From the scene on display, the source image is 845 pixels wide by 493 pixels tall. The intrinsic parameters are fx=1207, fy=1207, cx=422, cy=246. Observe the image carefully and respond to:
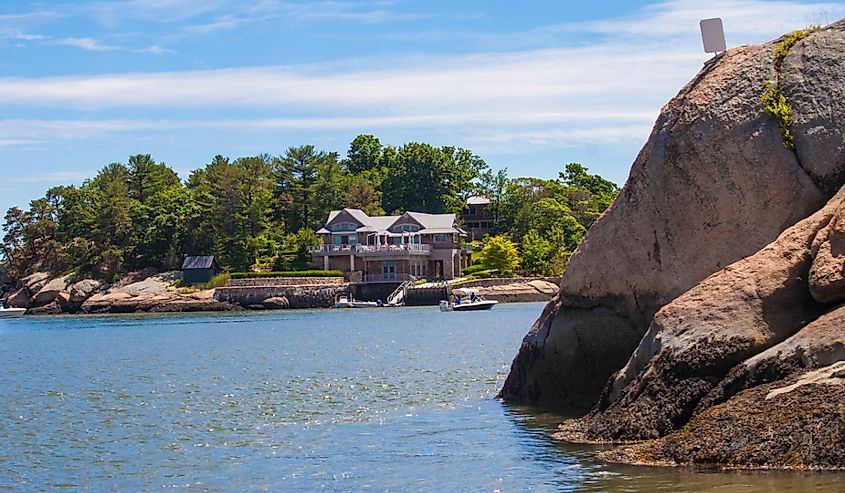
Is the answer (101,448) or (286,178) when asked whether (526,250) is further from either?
Result: (101,448)

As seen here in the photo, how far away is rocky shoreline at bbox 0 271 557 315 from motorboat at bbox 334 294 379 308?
70 centimetres

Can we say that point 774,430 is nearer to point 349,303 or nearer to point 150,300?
point 349,303

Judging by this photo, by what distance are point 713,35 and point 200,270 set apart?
337ft

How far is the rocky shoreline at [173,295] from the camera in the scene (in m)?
108

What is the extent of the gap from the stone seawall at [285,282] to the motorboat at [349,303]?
1.97m

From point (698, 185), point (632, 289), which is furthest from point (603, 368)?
point (698, 185)

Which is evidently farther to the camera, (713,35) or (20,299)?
(20,299)

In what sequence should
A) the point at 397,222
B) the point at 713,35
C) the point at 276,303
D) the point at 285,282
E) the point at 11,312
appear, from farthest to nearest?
the point at 11,312 < the point at 397,222 < the point at 285,282 < the point at 276,303 < the point at 713,35

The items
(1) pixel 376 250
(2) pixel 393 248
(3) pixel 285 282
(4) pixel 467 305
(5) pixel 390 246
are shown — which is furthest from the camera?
(5) pixel 390 246

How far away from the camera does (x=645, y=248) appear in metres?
20.5

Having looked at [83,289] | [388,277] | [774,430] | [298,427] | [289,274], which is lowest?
[298,427]

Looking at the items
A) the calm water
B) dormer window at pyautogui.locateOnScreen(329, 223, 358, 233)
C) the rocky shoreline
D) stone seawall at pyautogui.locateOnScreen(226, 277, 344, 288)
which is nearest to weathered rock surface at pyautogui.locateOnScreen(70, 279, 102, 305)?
the rocky shoreline

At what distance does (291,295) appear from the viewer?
110 m

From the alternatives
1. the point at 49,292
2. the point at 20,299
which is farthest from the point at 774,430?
the point at 20,299
